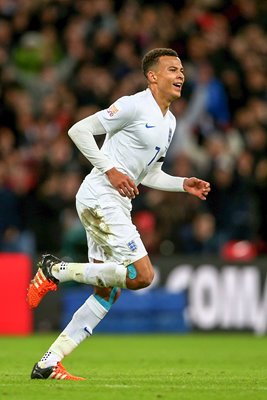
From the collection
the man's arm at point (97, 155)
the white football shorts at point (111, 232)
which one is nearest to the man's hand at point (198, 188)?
the white football shorts at point (111, 232)

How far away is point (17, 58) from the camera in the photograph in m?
19.9

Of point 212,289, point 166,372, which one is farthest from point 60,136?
point 166,372

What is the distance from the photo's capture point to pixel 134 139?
29.7ft

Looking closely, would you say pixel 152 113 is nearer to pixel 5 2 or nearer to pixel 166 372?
pixel 166 372

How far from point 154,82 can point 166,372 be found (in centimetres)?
243

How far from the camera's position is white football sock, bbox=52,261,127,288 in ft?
28.4

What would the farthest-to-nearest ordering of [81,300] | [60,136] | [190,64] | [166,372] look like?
[190,64], [60,136], [81,300], [166,372]

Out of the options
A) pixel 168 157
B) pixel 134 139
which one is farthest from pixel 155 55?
pixel 168 157

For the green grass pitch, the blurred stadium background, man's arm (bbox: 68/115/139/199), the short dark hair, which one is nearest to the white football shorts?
man's arm (bbox: 68/115/139/199)

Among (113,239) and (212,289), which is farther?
(212,289)

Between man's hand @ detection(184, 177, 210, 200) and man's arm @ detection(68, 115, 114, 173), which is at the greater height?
man's arm @ detection(68, 115, 114, 173)

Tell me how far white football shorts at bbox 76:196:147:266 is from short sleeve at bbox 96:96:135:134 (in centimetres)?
55

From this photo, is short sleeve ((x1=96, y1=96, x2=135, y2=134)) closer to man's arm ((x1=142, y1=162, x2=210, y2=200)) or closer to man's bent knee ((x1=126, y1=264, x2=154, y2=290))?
man's arm ((x1=142, y1=162, x2=210, y2=200))

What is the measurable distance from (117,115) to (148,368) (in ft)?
8.59
